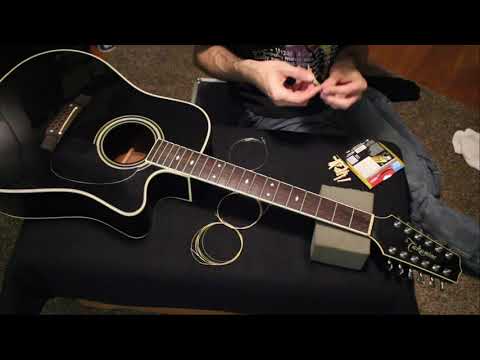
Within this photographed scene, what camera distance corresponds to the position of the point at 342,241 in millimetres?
902

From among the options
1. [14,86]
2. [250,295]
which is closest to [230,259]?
[250,295]

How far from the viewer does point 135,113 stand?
1107 mm

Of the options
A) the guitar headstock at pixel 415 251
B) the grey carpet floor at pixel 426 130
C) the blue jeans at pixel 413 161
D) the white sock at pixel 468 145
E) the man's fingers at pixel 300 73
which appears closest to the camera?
the guitar headstock at pixel 415 251

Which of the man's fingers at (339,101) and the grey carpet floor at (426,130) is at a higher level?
the man's fingers at (339,101)

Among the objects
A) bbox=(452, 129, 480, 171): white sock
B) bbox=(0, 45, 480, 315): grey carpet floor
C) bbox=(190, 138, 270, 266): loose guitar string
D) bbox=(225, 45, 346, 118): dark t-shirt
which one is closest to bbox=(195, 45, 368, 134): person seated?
bbox=(225, 45, 346, 118): dark t-shirt

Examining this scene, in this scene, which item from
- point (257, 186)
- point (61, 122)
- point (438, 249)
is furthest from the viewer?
point (61, 122)

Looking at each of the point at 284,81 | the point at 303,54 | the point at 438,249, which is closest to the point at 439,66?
the point at 303,54

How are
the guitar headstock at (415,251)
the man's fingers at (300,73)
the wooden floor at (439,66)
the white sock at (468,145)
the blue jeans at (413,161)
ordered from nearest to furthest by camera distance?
the guitar headstock at (415,251)
the man's fingers at (300,73)
the blue jeans at (413,161)
the white sock at (468,145)
the wooden floor at (439,66)

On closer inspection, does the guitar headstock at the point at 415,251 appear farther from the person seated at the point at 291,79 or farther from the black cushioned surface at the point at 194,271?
the person seated at the point at 291,79

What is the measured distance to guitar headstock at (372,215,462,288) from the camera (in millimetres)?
860

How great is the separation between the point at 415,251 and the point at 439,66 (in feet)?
4.77

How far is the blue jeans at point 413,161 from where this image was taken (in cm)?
121

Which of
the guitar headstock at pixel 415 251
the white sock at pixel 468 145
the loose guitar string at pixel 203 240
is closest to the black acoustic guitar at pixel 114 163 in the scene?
the guitar headstock at pixel 415 251

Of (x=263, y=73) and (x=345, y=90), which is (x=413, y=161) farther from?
(x=263, y=73)
